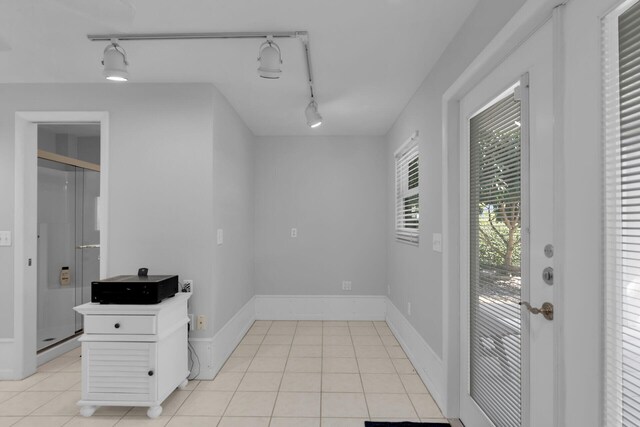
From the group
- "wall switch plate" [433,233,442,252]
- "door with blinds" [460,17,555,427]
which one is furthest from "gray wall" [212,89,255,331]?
"door with blinds" [460,17,555,427]

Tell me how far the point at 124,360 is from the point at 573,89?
2853 mm

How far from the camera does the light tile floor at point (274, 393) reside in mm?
2303

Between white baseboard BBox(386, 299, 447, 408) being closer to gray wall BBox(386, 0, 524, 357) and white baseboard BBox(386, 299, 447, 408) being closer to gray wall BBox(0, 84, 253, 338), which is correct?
gray wall BBox(386, 0, 524, 357)

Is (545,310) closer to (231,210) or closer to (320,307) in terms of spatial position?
(231,210)

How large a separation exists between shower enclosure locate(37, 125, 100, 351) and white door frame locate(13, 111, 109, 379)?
1.05ft

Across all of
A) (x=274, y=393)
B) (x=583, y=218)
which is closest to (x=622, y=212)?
(x=583, y=218)

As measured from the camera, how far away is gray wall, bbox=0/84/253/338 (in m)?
2.91

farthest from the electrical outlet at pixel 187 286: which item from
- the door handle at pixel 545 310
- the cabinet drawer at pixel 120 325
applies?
the door handle at pixel 545 310

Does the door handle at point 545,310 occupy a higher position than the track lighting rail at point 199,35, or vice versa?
the track lighting rail at point 199,35

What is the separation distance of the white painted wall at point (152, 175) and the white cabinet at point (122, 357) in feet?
1.87

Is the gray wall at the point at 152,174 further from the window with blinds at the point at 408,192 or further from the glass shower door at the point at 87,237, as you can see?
the window with blinds at the point at 408,192

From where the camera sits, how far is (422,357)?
114 inches

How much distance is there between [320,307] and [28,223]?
10.7ft

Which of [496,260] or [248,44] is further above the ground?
[248,44]
